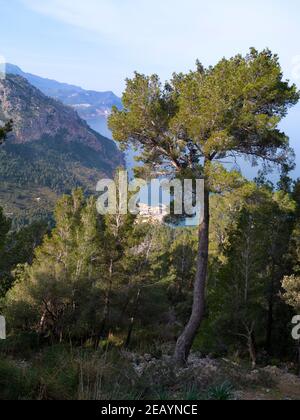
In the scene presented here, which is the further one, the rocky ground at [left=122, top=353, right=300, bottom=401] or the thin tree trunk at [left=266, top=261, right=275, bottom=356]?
the thin tree trunk at [left=266, top=261, right=275, bottom=356]

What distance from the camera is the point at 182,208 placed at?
43.6 ft

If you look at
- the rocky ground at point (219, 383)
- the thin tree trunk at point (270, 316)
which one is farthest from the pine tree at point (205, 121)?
the thin tree trunk at point (270, 316)

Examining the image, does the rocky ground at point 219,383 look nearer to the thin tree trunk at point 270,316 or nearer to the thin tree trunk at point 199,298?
the thin tree trunk at point 199,298

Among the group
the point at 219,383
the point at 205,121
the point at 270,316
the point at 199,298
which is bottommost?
the point at 270,316

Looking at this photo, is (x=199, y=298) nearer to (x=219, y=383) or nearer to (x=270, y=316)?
(x=219, y=383)

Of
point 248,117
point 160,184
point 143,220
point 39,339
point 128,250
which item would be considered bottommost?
point 39,339

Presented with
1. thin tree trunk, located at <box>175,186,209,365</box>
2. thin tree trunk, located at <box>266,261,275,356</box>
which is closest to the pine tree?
thin tree trunk, located at <box>175,186,209,365</box>

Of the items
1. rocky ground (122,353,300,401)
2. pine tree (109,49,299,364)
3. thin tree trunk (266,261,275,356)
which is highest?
pine tree (109,49,299,364)

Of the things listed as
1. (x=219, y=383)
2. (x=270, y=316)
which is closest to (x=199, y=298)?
(x=219, y=383)

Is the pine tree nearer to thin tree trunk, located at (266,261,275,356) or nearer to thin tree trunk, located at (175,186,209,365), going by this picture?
thin tree trunk, located at (175,186,209,365)
